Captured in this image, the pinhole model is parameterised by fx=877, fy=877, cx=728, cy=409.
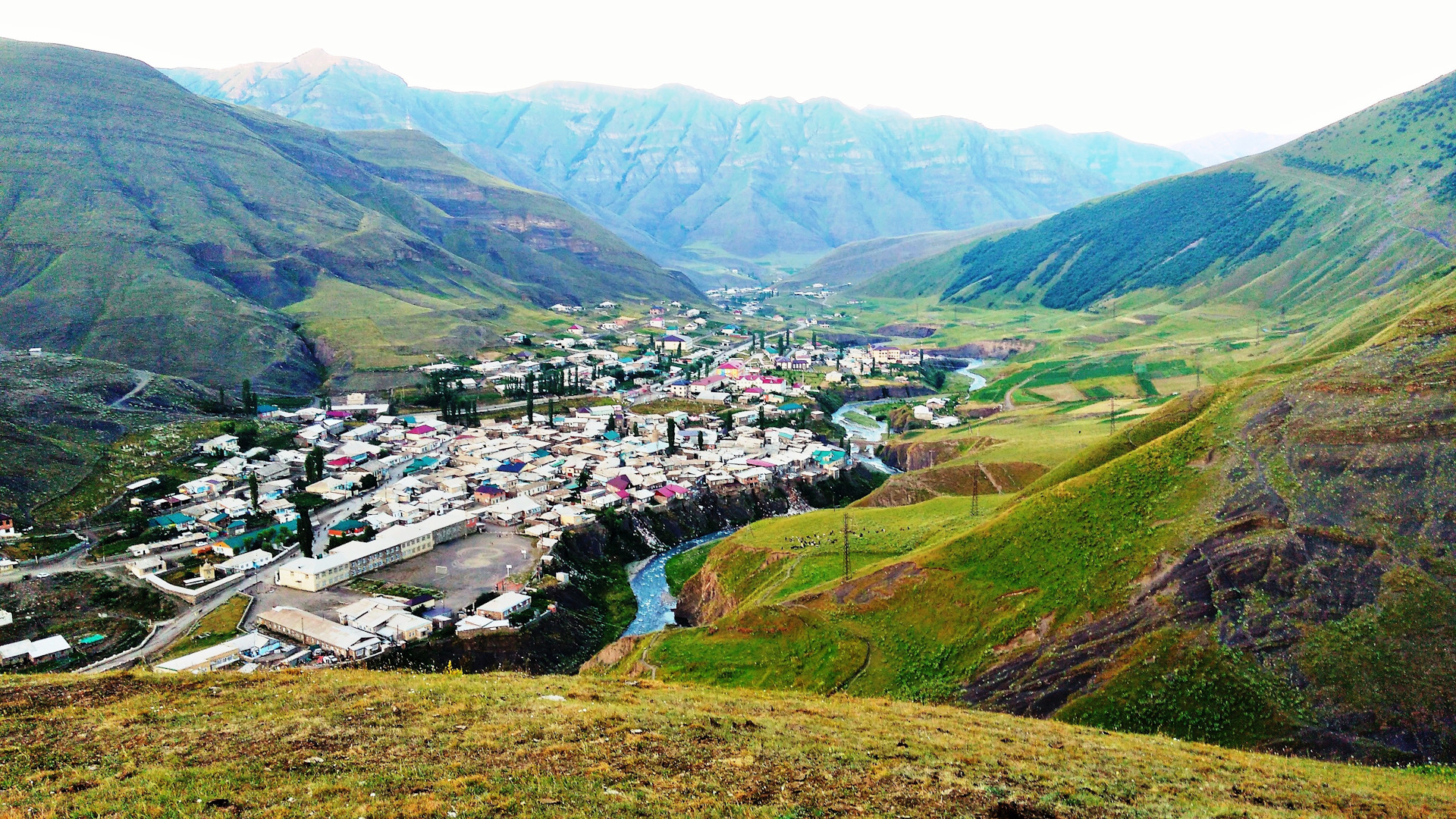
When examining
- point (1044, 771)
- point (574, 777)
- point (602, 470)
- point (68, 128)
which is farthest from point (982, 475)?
point (68, 128)

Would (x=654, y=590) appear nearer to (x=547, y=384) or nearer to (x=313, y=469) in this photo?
(x=313, y=469)

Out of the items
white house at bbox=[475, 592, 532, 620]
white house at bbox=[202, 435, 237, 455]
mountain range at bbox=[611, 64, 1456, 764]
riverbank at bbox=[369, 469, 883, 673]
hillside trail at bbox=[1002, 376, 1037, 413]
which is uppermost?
mountain range at bbox=[611, 64, 1456, 764]

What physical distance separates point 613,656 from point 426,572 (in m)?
22.5

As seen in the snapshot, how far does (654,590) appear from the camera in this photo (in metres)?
81.0

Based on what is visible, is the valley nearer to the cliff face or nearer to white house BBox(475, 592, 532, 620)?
white house BBox(475, 592, 532, 620)

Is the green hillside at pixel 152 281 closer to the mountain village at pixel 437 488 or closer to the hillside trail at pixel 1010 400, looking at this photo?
the mountain village at pixel 437 488

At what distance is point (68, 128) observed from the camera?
194250mm

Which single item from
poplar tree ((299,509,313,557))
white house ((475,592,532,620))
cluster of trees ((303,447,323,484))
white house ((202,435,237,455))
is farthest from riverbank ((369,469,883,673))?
white house ((202,435,237,455))

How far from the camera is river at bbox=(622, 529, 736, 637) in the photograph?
73.1 metres

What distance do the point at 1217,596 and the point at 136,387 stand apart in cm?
12367

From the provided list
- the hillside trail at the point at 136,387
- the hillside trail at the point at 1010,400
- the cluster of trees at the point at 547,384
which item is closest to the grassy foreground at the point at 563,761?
the hillside trail at the point at 136,387

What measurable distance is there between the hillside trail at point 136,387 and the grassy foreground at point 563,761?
94280 mm

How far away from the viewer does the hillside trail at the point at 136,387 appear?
106 meters

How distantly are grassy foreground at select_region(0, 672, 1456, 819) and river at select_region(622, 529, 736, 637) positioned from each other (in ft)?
130
